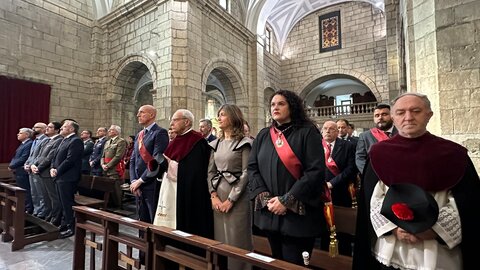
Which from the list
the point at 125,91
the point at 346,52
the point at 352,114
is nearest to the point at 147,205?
the point at 125,91

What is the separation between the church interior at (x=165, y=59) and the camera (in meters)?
2.72

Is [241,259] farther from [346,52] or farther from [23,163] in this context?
[346,52]

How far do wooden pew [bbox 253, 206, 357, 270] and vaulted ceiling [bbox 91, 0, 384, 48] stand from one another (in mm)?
8596

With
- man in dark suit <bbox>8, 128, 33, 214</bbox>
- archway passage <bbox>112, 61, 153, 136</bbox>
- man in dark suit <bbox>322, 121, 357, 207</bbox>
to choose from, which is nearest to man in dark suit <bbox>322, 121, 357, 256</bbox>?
man in dark suit <bbox>322, 121, 357, 207</bbox>

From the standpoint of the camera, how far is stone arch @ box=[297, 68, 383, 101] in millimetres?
12000

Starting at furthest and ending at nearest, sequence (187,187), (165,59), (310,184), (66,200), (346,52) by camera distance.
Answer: (346,52)
(165,59)
(66,200)
(187,187)
(310,184)

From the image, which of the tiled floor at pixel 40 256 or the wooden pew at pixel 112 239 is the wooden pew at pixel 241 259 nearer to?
the wooden pew at pixel 112 239

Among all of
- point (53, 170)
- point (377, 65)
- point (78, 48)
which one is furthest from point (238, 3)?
point (53, 170)

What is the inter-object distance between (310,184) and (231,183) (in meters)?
0.64

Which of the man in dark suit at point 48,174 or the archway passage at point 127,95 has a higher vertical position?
the archway passage at point 127,95

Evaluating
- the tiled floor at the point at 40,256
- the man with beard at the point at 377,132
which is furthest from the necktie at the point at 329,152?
the tiled floor at the point at 40,256

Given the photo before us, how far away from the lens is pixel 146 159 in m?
2.64

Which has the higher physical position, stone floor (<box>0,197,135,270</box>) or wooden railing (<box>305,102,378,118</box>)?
wooden railing (<box>305,102,378,118</box>)

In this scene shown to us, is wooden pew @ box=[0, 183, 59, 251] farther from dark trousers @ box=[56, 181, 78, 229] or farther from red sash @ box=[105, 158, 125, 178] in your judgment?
red sash @ box=[105, 158, 125, 178]
